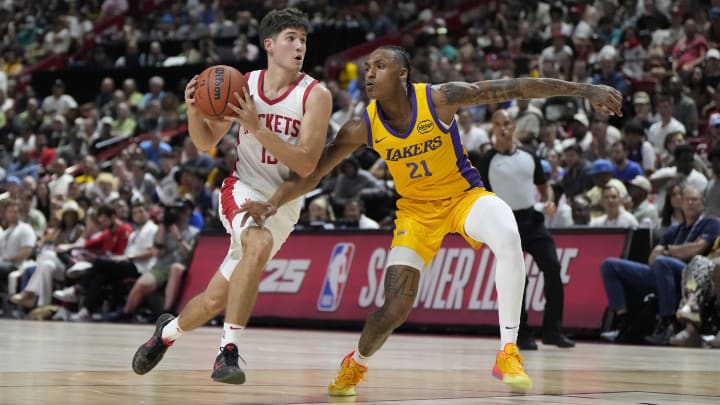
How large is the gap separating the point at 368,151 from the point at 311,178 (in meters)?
11.8

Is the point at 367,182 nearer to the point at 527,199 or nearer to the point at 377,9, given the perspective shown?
the point at 527,199

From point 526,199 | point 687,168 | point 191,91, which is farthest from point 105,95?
point 191,91

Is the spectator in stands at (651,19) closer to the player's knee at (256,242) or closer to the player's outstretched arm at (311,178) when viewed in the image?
the player's outstretched arm at (311,178)

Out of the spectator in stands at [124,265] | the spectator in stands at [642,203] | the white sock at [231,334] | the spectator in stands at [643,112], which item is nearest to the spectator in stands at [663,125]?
the spectator in stands at [643,112]

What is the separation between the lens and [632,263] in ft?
40.5

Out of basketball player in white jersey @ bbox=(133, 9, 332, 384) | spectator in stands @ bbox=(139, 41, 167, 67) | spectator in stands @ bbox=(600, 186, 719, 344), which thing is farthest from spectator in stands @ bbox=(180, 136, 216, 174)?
basketball player in white jersey @ bbox=(133, 9, 332, 384)

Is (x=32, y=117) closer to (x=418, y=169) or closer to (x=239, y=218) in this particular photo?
(x=239, y=218)

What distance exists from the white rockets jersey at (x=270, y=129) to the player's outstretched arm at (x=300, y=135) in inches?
4.0

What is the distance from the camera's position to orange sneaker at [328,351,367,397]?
6.42 metres

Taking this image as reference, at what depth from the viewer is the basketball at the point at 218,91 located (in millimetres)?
A: 6480

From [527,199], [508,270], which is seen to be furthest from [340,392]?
[527,199]

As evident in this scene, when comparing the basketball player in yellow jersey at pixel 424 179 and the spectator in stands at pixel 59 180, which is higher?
the basketball player in yellow jersey at pixel 424 179

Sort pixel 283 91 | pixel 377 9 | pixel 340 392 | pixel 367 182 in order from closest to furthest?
pixel 340 392 → pixel 283 91 → pixel 367 182 → pixel 377 9

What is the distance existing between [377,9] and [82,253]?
10309 millimetres
